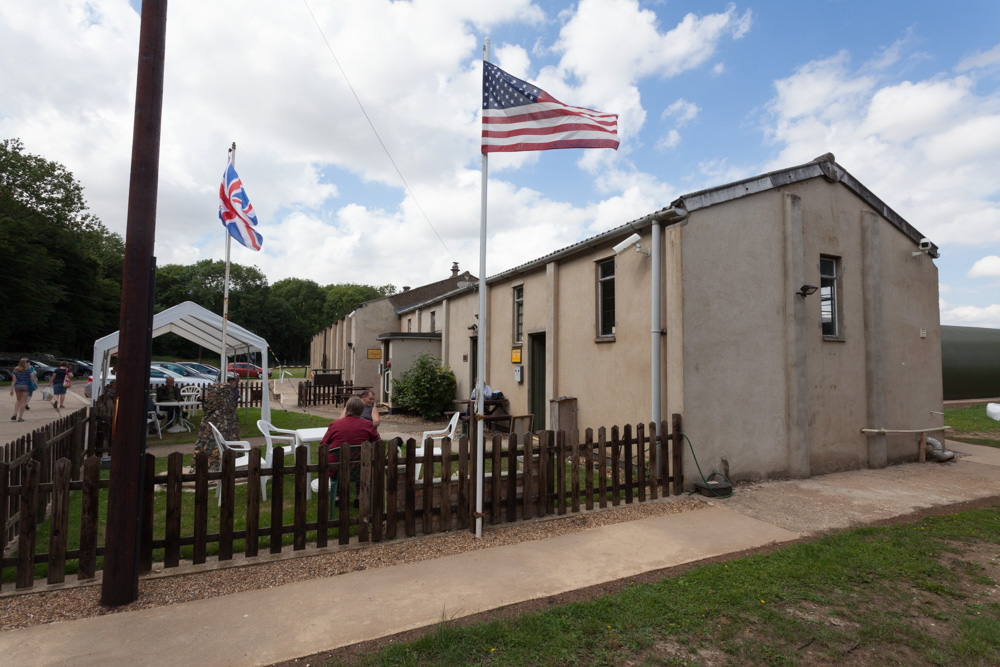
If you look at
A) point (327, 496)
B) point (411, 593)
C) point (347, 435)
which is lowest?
point (411, 593)

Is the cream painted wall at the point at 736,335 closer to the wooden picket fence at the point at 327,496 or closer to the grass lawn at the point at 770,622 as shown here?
the wooden picket fence at the point at 327,496

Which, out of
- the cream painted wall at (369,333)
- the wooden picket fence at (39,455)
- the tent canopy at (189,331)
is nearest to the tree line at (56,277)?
the cream painted wall at (369,333)

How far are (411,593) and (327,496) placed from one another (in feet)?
4.36

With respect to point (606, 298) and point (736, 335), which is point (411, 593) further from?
point (606, 298)

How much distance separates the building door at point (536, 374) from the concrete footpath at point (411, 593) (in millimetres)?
5410

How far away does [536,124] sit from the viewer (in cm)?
545

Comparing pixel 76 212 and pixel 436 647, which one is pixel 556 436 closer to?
pixel 436 647

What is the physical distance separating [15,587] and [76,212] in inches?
2279

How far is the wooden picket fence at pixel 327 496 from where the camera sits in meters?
3.92

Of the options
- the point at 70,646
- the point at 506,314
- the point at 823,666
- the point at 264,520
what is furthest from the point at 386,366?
the point at 823,666

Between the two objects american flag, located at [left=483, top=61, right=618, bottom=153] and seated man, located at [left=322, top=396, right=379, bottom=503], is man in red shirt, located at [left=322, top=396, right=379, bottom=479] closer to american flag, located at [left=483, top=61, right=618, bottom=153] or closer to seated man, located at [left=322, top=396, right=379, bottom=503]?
seated man, located at [left=322, top=396, right=379, bottom=503]

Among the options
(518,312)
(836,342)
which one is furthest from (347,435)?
(836,342)

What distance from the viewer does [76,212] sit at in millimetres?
47500

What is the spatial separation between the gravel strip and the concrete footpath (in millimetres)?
133
